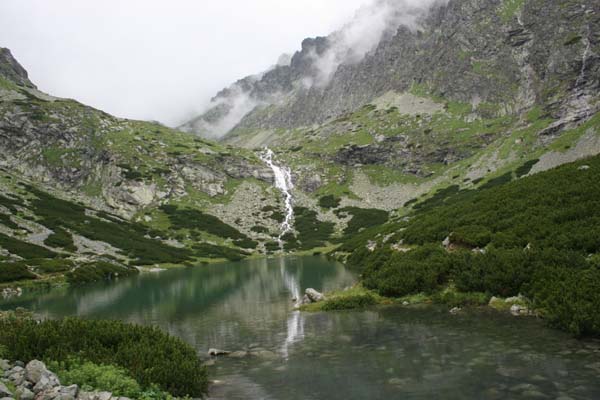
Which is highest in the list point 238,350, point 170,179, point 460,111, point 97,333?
point 460,111

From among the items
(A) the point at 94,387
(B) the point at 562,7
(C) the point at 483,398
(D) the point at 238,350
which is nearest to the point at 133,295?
(D) the point at 238,350

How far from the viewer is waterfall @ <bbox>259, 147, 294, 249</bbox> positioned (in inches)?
5212

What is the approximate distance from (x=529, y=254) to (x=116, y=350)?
67.8ft

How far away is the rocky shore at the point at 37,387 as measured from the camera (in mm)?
9648

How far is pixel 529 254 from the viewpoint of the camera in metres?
22.8

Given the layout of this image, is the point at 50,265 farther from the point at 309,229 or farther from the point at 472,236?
the point at 309,229

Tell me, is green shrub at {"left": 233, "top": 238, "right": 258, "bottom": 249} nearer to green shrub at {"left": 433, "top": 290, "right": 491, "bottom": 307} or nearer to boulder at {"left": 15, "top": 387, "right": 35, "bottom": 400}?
green shrub at {"left": 433, "top": 290, "right": 491, "bottom": 307}

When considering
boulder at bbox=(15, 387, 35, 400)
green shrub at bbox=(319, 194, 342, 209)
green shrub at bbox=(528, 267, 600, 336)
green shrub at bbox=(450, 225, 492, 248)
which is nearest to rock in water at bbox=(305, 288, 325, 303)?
green shrub at bbox=(450, 225, 492, 248)

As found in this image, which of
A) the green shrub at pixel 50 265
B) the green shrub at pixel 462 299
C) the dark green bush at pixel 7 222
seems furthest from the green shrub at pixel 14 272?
the green shrub at pixel 462 299

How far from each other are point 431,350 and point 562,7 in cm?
A: 18518

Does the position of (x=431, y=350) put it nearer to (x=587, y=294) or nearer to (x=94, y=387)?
A: (x=587, y=294)

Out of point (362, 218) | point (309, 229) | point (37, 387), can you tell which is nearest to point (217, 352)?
point (37, 387)

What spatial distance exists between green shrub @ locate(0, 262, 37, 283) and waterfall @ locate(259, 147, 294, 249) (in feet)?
223

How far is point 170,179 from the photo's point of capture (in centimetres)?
15412
